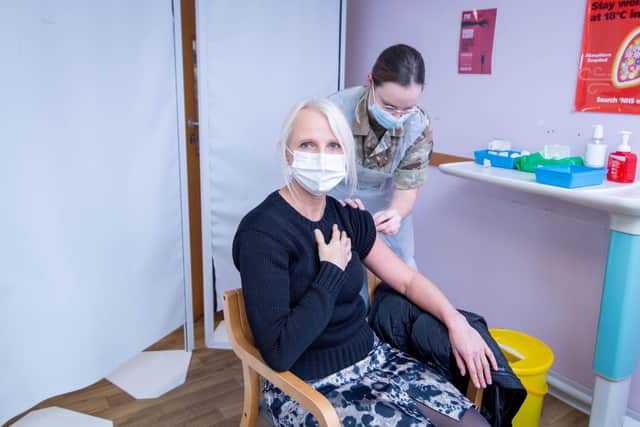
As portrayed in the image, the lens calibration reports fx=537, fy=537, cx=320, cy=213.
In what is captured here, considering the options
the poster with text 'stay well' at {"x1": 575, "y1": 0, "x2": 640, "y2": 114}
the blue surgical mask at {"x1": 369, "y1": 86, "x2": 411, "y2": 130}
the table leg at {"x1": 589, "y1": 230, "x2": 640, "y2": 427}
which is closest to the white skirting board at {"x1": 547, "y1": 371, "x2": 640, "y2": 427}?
the table leg at {"x1": 589, "y1": 230, "x2": 640, "y2": 427}

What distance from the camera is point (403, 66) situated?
1542 millimetres

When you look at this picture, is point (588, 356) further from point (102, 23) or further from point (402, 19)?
point (102, 23)

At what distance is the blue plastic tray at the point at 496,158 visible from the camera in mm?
2105

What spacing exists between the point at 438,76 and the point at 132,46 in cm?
139

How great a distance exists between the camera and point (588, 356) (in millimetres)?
2129

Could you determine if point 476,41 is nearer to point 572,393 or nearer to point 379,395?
point 572,393

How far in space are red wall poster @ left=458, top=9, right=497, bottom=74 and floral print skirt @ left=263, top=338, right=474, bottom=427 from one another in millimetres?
1454

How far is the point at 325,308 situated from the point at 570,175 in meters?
0.97

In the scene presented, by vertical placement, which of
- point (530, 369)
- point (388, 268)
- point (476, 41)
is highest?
point (476, 41)

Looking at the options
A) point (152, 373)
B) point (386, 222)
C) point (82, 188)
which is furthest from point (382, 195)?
point (152, 373)

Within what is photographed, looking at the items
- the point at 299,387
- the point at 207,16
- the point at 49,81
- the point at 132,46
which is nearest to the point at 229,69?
the point at 207,16

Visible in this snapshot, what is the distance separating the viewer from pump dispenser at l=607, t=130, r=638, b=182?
1.80 m

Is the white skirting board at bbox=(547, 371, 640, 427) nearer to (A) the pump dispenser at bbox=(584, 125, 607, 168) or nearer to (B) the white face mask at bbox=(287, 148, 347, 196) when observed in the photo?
(A) the pump dispenser at bbox=(584, 125, 607, 168)

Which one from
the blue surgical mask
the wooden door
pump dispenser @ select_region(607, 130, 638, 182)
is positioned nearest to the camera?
the blue surgical mask
